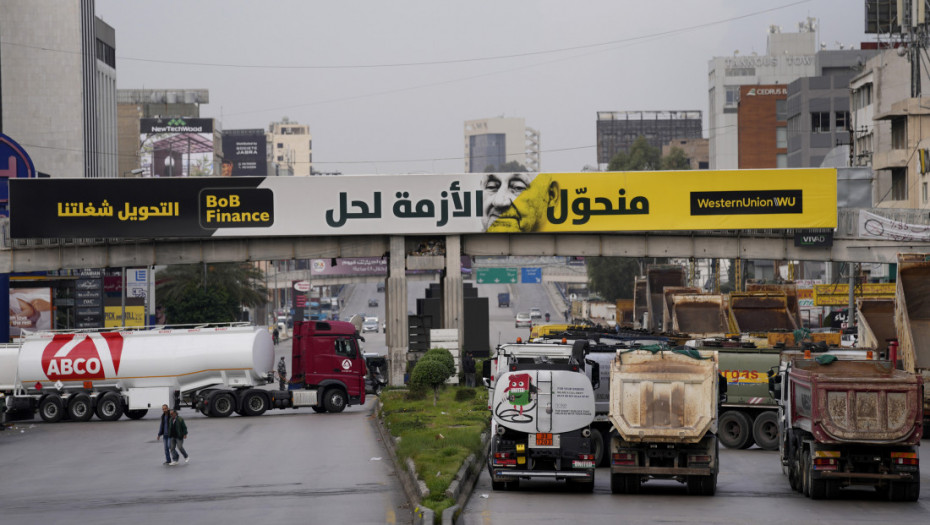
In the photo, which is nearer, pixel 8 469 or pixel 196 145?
pixel 8 469

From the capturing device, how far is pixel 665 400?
2116 cm

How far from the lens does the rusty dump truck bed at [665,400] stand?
2091cm

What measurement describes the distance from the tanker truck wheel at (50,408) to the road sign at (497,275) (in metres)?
67.8

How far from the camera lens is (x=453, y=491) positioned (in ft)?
64.9

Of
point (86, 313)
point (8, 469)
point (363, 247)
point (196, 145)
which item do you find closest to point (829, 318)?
point (363, 247)

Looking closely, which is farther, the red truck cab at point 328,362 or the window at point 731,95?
the window at point 731,95

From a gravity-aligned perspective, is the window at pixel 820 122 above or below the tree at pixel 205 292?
above

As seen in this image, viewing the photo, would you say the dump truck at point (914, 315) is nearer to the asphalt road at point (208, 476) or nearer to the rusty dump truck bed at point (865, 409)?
the rusty dump truck bed at point (865, 409)

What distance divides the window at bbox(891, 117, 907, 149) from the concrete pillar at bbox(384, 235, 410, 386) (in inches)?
1368

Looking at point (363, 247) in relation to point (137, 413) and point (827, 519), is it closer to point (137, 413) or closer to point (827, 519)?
point (137, 413)

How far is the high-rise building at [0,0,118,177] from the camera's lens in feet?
400

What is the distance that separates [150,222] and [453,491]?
33124 mm

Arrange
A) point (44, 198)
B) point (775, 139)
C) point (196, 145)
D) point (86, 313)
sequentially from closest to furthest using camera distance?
1. point (44, 198)
2. point (86, 313)
3. point (775, 139)
4. point (196, 145)

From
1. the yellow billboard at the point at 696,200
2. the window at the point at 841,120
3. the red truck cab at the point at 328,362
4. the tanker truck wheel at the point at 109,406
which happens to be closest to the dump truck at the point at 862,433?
the red truck cab at the point at 328,362
